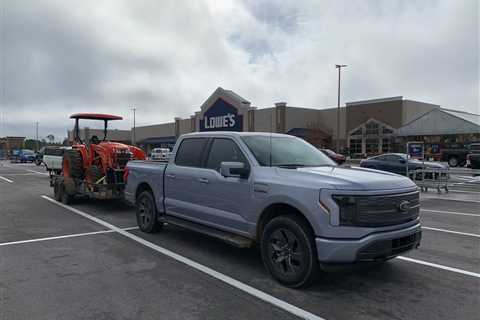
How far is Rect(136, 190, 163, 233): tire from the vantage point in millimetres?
7406

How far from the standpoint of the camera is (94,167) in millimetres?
10680

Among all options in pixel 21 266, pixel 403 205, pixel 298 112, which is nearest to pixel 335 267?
pixel 403 205

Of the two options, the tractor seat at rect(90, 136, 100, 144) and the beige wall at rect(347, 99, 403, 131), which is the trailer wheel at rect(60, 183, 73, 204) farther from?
the beige wall at rect(347, 99, 403, 131)

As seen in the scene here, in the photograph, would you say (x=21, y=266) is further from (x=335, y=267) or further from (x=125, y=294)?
(x=335, y=267)

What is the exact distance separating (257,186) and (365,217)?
4.70 ft

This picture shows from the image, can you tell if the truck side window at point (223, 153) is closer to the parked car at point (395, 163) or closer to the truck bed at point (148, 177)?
the truck bed at point (148, 177)

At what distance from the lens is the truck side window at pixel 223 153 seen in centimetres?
571

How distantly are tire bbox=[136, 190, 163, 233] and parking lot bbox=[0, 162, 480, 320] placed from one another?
16 cm

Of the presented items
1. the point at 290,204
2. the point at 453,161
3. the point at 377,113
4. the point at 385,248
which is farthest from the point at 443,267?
the point at 377,113

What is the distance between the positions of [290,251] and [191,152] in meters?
2.71

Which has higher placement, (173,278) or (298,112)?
(298,112)

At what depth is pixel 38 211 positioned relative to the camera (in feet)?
34.0

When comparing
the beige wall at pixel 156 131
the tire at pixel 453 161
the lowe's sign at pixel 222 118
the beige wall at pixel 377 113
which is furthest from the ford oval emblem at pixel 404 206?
the beige wall at pixel 156 131

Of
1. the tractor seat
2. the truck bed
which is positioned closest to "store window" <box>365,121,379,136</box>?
the tractor seat
